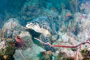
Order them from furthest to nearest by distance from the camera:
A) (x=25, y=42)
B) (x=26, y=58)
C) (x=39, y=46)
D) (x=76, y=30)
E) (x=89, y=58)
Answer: (x=76, y=30) → (x=39, y=46) → (x=25, y=42) → (x=26, y=58) → (x=89, y=58)

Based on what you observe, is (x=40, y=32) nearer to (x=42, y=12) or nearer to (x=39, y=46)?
(x=39, y=46)

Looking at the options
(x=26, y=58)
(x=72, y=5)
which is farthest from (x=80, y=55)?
(x=72, y=5)

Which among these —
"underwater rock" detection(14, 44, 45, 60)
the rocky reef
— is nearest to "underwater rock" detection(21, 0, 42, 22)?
the rocky reef

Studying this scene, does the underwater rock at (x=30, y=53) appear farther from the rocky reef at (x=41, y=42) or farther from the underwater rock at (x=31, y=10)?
the underwater rock at (x=31, y=10)

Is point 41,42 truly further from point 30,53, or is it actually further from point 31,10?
point 31,10

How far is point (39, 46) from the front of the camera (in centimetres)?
361

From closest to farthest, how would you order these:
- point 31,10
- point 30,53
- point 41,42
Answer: point 41,42 → point 30,53 → point 31,10

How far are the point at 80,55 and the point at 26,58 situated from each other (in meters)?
1.98

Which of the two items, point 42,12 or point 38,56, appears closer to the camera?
point 38,56

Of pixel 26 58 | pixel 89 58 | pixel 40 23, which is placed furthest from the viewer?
pixel 40 23

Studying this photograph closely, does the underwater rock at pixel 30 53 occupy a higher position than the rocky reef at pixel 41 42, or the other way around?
the rocky reef at pixel 41 42

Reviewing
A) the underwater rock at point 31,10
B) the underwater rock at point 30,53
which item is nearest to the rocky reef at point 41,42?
the underwater rock at point 30,53

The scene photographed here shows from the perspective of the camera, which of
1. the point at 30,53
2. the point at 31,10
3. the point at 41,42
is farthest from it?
the point at 31,10

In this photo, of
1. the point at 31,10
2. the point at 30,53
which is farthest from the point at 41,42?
the point at 31,10
